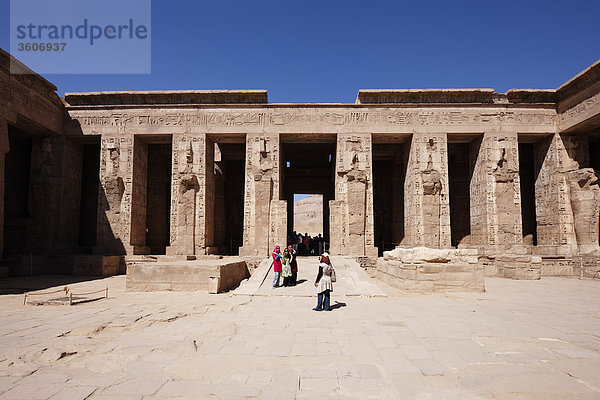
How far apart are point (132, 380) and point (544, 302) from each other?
8.08 meters

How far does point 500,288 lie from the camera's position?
378 inches

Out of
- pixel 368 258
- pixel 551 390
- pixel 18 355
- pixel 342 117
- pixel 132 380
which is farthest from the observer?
pixel 342 117

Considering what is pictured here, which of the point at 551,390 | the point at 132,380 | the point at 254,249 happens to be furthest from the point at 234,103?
the point at 551,390

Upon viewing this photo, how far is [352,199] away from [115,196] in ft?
33.4

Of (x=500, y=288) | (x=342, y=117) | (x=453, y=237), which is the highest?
(x=342, y=117)

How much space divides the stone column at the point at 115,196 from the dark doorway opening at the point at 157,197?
2609 millimetres

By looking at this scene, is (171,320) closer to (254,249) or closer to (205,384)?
(205,384)

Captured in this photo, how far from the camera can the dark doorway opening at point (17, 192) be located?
47.7 ft

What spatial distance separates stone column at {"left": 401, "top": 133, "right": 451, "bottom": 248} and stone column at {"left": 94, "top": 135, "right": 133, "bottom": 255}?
12198 mm

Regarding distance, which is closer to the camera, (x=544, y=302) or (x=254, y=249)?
(x=544, y=302)

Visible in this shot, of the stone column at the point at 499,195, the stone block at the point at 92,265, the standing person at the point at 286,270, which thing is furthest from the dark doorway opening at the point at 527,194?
the stone block at the point at 92,265

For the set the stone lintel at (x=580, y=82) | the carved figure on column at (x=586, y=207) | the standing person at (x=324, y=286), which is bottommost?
the standing person at (x=324, y=286)

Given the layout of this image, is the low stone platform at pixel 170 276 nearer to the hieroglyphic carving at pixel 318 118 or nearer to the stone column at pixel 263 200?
the stone column at pixel 263 200

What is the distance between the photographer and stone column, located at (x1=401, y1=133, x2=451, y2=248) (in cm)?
1418
